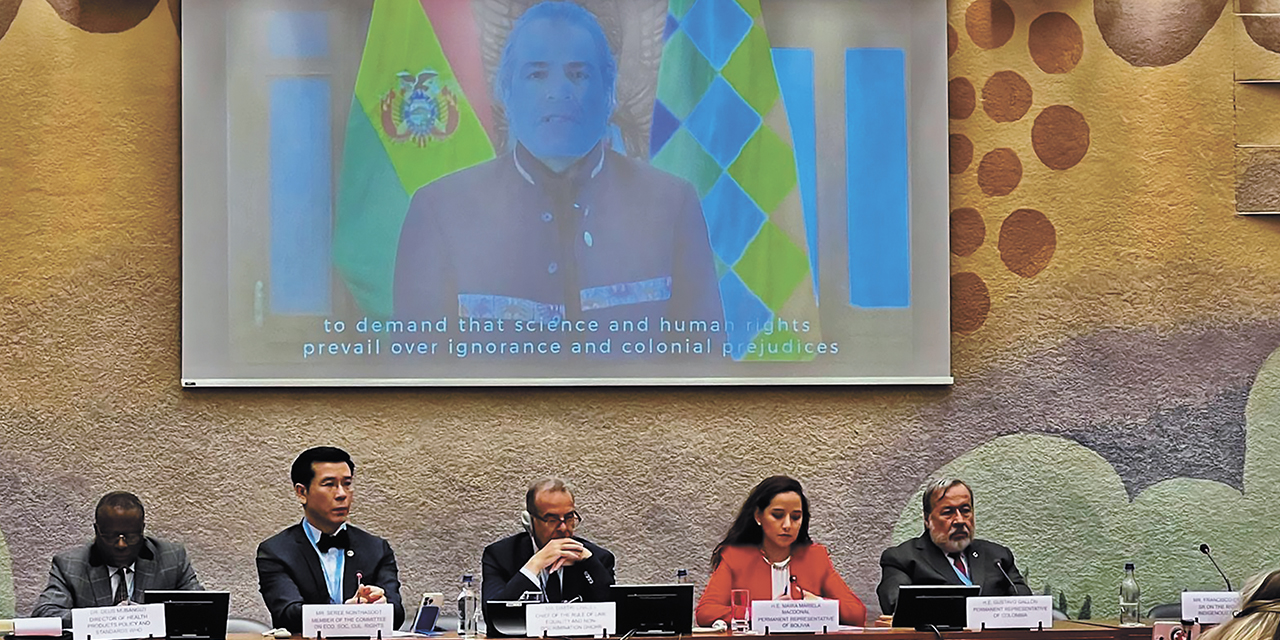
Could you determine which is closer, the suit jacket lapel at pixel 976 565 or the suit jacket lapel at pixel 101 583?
the suit jacket lapel at pixel 101 583

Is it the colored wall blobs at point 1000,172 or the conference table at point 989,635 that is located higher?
the colored wall blobs at point 1000,172

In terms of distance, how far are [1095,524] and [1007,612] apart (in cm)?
171

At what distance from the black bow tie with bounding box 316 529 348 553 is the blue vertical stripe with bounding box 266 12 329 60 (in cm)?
197

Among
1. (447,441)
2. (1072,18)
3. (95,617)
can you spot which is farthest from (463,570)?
(1072,18)

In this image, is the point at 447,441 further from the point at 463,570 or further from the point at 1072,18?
the point at 1072,18

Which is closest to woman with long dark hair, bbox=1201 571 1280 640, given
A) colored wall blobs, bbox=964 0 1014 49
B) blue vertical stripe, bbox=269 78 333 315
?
blue vertical stripe, bbox=269 78 333 315

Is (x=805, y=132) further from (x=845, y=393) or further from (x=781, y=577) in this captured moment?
(x=781, y=577)

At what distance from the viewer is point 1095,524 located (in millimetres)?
5887

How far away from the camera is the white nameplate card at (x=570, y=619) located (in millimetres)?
4219

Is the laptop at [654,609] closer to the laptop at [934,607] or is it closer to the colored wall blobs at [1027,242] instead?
the laptop at [934,607]

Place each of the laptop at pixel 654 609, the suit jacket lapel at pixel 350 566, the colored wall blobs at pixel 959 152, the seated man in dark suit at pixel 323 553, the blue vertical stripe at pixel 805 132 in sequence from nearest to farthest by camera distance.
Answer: the laptop at pixel 654 609
the seated man in dark suit at pixel 323 553
the suit jacket lapel at pixel 350 566
the blue vertical stripe at pixel 805 132
the colored wall blobs at pixel 959 152

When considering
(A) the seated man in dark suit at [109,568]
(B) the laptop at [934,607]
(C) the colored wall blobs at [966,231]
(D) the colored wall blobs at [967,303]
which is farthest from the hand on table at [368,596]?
(C) the colored wall blobs at [966,231]

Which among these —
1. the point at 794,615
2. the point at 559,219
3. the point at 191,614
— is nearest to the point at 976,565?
the point at 794,615

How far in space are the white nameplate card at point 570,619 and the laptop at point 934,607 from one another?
90 cm
